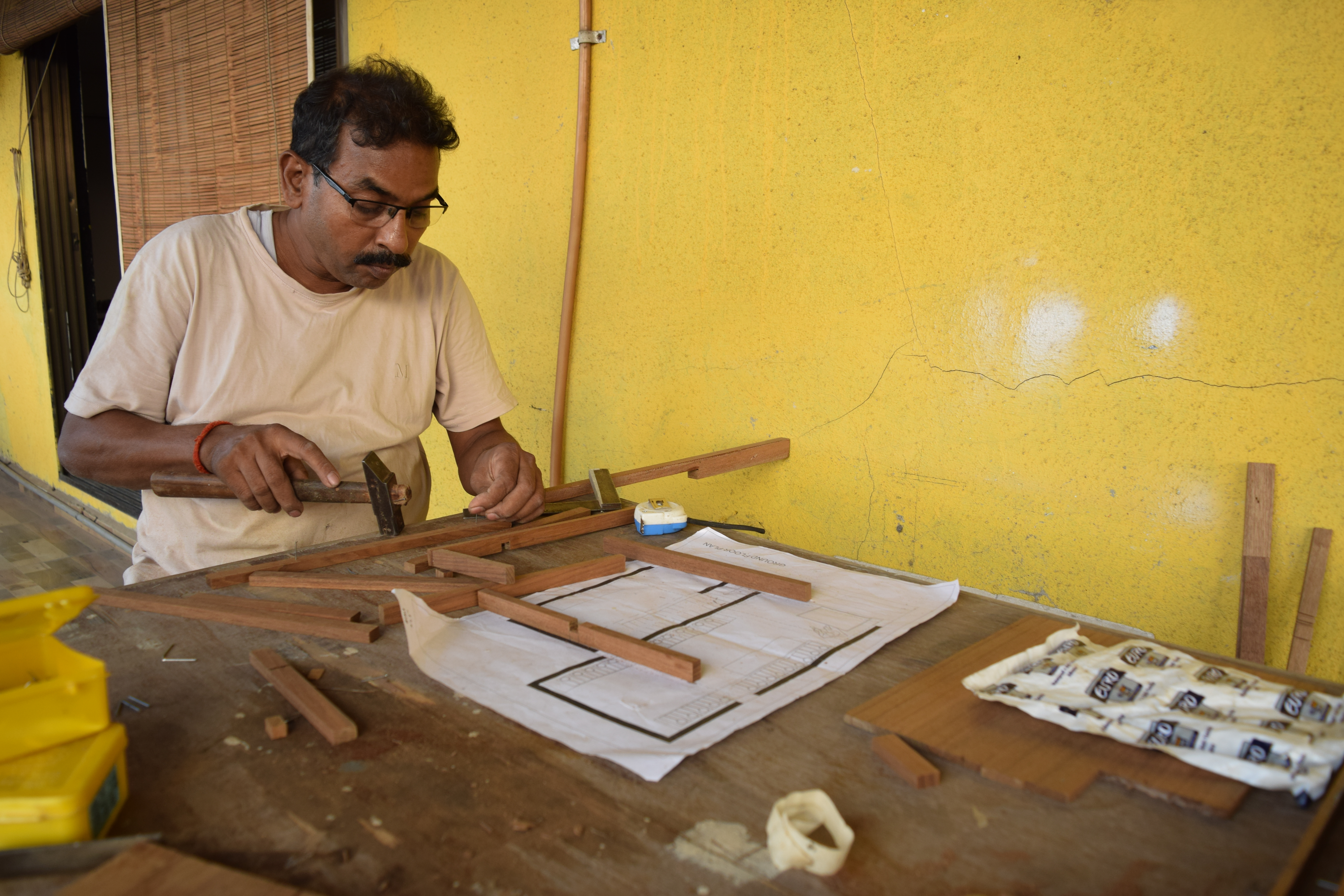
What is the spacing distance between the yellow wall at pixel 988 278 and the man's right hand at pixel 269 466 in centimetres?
117

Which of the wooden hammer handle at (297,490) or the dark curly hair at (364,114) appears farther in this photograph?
the dark curly hair at (364,114)

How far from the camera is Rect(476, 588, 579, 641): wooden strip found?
111 cm

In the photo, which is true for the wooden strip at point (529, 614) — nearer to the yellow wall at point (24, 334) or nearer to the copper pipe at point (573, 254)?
the copper pipe at point (573, 254)

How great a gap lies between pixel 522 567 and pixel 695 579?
33cm

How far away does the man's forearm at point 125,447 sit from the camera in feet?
5.24

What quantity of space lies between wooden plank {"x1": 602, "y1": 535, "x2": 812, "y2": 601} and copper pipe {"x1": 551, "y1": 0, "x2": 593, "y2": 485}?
122 cm

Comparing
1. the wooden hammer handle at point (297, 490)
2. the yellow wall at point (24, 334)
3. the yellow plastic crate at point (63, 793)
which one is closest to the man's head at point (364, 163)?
the wooden hammer handle at point (297, 490)

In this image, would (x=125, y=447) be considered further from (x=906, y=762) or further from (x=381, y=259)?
(x=906, y=762)

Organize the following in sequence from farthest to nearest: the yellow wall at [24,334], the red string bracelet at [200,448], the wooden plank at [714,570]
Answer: the yellow wall at [24,334] → the red string bracelet at [200,448] → the wooden plank at [714,570]

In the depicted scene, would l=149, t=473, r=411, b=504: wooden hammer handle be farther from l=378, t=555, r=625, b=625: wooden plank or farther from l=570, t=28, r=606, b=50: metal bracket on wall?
l=570, t=28, r=606, b=50: metal bracket on wall

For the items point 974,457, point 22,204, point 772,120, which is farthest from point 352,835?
point 22,204

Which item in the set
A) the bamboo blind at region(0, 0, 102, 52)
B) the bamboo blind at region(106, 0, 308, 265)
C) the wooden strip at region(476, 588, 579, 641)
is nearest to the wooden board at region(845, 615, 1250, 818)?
the wooden strip at region(476, 588, 579, 641)

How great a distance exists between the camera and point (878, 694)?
39.4 inches

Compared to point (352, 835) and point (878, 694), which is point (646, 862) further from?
point (878, 694)
